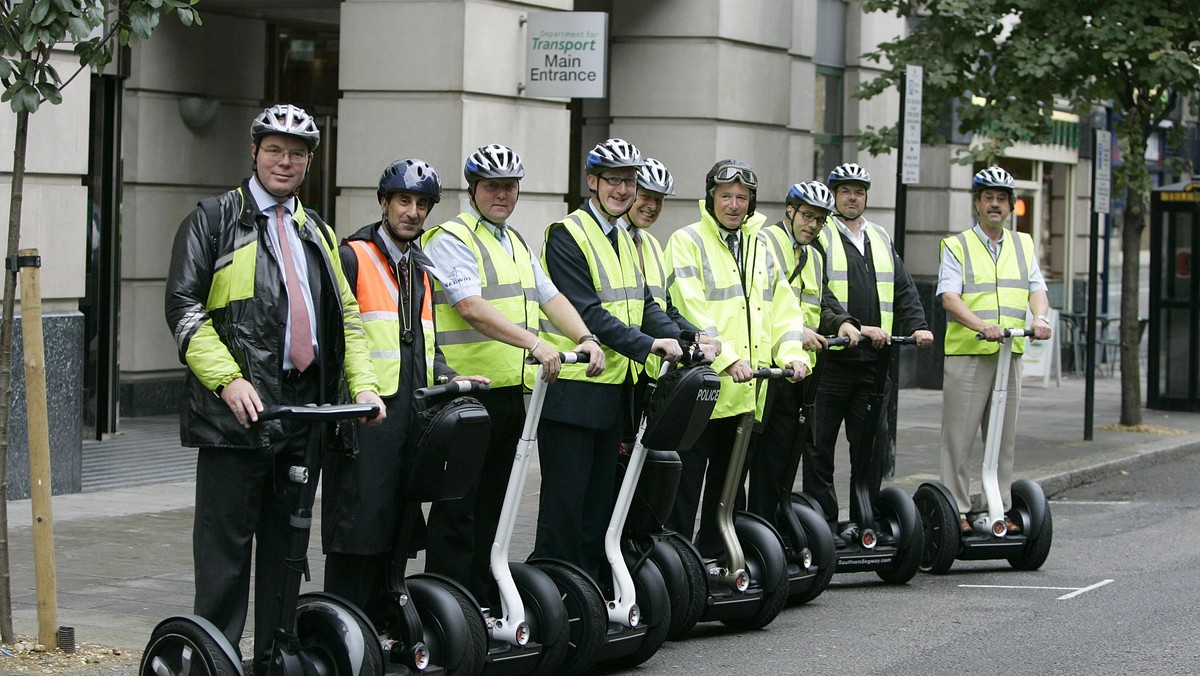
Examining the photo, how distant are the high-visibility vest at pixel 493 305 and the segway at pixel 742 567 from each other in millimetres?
1341

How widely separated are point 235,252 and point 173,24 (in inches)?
383

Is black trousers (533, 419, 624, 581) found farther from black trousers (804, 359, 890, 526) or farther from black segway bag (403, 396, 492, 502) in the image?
black trousers (804, 359, 890, 526)

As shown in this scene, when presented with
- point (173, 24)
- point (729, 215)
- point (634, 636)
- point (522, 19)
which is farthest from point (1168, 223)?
point (634, 636)

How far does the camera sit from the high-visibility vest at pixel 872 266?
928 cm

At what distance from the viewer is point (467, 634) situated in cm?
620

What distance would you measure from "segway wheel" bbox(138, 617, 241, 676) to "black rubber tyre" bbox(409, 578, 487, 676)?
0.94 meters

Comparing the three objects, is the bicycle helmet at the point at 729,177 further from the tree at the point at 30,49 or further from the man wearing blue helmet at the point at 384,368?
the tree at the point at 30,49

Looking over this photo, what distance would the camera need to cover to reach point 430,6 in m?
13.2

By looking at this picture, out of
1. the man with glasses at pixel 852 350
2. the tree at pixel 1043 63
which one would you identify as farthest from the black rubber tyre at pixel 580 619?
the tree at pixel 1043 63

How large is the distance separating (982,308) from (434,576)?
474 centimetres

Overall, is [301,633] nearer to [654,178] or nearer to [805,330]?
[654,178]

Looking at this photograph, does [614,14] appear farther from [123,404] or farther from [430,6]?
[123,404]

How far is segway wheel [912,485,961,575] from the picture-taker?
939 centimetres

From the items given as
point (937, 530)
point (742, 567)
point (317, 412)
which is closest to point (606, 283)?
point (742, 567)
